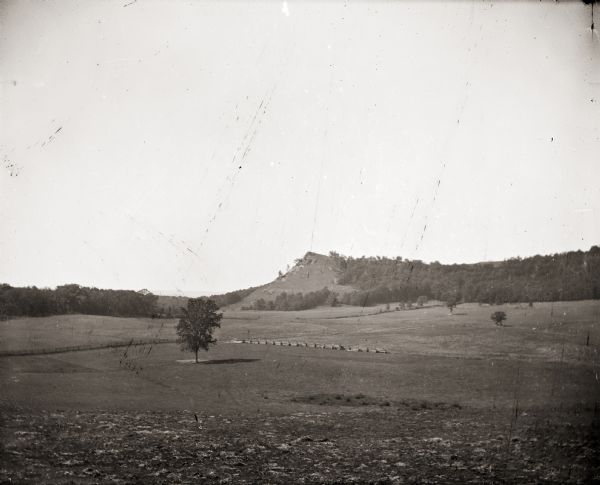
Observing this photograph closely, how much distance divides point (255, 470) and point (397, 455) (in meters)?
6.69

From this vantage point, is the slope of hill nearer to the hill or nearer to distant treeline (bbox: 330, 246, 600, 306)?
the hill

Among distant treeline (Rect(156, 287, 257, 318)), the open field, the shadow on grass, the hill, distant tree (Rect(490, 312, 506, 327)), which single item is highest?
the hill

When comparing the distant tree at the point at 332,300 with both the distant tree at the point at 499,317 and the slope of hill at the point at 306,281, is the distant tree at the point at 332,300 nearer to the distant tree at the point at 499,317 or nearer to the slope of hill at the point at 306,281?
the slope of hill at the point at 306,281

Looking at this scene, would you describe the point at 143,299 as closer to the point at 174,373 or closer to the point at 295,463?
the point at 174,373

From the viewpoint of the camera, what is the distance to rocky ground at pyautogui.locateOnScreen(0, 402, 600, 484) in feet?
60.4

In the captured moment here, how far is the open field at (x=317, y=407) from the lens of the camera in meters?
19.3

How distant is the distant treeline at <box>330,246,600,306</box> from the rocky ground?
3157cm

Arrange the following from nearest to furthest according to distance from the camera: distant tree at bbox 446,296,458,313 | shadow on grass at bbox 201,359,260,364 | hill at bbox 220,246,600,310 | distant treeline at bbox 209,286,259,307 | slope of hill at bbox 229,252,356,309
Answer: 1. shadow on grass at bbox 201,359,260,364
2. hill at bbox 220,246,600,310
3. distant tree at bbox 446,296,458,313
4. distant treeline at bbox 209,286,259,307
5. slope of hill at bbox 229,252,356,309

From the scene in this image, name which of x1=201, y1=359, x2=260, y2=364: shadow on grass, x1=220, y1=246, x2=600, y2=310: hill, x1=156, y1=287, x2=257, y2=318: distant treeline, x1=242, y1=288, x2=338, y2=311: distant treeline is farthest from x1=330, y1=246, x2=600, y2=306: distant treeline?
x1=201, y1=359, x2=260, y2=364: shadow on grass

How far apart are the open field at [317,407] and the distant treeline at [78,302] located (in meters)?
1.97

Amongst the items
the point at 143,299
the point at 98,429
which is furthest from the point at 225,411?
the point at 143,299

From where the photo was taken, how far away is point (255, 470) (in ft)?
62.7

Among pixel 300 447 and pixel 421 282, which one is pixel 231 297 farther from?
pixel 300 447

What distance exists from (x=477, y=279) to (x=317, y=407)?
55784 mm
